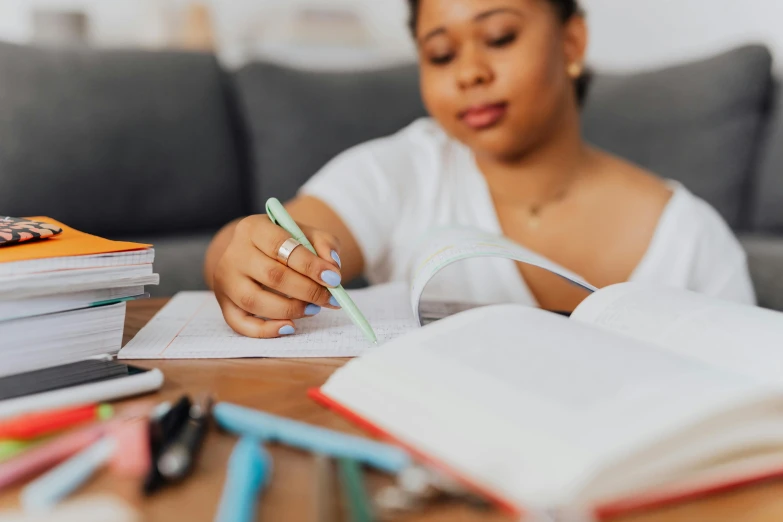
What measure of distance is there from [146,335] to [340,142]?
100cm

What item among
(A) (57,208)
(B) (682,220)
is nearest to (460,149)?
(B) (682,220)

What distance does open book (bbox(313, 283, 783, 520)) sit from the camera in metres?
0.25

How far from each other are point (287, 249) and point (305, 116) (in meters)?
1.01

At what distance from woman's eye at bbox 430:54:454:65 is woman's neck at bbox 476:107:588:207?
0.17 m

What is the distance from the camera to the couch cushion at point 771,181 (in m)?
1.44

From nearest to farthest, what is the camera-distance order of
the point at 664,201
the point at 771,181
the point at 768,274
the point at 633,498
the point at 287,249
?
the point at 633,498 → the point at 287,249 → the point at 664,201 → the point at 768,274 → the point at 771,181

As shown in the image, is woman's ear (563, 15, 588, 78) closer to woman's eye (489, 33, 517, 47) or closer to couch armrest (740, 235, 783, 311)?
woman's eye (489, 33, 517, 47)

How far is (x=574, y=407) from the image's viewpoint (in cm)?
28

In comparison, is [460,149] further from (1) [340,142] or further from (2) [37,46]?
(2) [37,46]

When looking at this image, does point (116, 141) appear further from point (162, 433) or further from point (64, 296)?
point (162, 433)

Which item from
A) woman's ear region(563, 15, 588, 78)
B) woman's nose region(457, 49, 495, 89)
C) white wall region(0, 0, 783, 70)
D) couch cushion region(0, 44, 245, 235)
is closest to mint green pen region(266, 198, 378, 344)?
woman's nose region(457, 49, 495, 89)

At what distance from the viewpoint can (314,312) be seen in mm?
558

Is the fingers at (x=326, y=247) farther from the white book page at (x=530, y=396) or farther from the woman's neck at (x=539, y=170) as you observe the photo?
the woman's neck at (x=539, y=170)

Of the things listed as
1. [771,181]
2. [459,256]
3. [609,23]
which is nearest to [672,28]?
[609,23]
